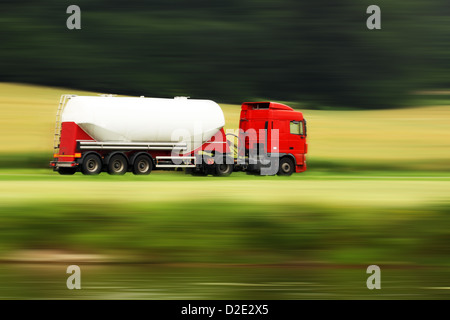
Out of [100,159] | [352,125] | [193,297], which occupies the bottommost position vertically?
[193,297]

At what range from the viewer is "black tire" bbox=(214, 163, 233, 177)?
96.7 feet

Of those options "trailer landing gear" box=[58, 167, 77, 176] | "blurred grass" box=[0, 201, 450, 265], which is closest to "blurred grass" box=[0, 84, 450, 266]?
"blurred grass" box=[0, 201, 450, 265]

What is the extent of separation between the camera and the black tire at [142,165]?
91.9 ft

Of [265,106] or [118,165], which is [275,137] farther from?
[118,165]

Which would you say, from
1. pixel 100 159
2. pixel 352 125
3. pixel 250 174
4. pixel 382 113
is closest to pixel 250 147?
pixel 250 174

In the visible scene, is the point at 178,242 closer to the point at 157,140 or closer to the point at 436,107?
the point at 157,140

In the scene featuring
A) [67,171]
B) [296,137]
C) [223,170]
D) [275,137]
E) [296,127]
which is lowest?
[67,171]

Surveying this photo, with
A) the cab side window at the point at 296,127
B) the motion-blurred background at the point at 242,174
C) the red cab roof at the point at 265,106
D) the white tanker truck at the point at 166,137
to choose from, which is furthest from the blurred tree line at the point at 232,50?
the cab side window at the point at 296,127

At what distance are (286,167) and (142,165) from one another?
584 cm

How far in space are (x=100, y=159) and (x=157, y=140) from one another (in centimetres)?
244

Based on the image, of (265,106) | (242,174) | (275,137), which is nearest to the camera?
(275,137)

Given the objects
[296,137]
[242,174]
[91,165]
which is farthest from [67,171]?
[296,137]

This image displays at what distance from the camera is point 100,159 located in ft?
90.0

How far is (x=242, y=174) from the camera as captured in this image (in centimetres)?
3130
